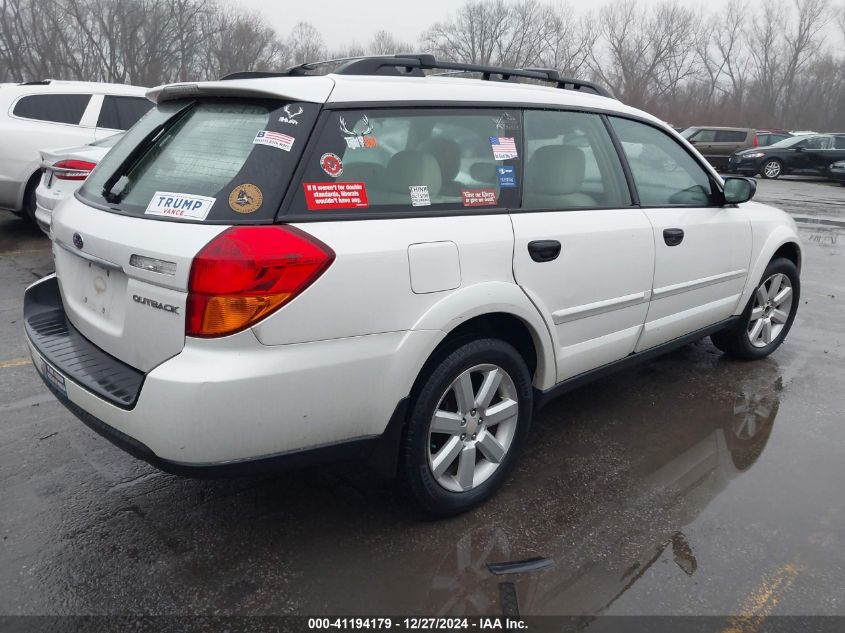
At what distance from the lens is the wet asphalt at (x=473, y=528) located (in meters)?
2.36

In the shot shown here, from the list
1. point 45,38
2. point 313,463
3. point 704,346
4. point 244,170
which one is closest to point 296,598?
point 313,463

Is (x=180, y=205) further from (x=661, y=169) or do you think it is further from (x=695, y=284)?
(x=695, y=284)

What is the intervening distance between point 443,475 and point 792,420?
2.30 meters

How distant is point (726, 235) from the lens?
13.2ft

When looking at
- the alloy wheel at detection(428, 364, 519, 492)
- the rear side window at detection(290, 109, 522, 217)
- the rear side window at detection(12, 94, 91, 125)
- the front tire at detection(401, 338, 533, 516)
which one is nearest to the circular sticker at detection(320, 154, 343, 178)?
the rear side window at detection(290, 109, 522, 217)

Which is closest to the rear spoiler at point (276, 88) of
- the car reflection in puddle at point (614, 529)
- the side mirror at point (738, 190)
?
the car reflection in puddle at point (614, 529)

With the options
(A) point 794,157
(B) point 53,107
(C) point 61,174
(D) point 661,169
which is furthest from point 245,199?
(A) point 794,157

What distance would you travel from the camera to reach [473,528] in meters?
2.76

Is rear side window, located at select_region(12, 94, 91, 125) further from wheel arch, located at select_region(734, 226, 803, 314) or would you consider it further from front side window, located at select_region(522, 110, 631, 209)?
wheel arch, located at select_region(734, 226, 803, 314)

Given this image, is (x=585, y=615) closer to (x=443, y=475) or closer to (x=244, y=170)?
(x=443, y=475)

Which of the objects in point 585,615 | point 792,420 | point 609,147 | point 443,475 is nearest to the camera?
point 585,615

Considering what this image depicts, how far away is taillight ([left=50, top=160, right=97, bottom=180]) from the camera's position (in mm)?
6387

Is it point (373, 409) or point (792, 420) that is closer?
point (373, 409)

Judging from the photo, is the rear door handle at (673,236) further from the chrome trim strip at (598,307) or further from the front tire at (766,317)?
the front tire at (766,317)
